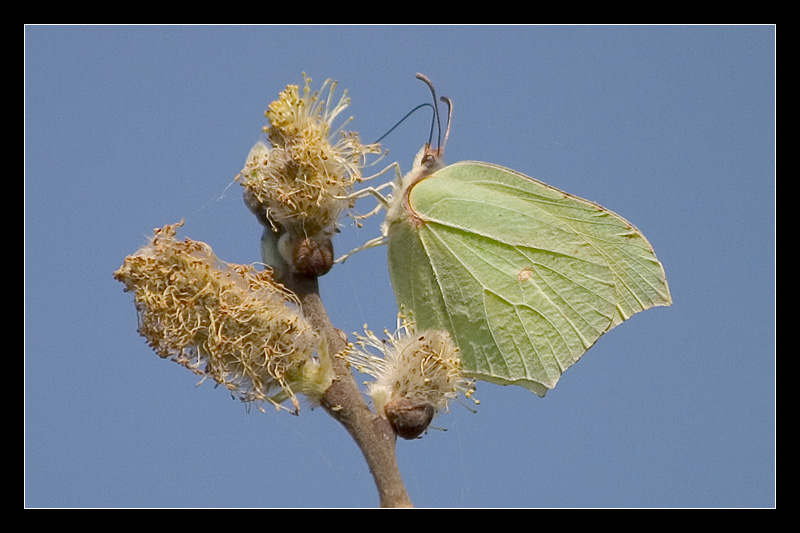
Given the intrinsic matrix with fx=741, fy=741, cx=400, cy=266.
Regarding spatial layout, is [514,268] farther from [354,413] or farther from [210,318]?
[210,318]

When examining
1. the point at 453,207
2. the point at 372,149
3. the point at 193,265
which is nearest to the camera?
the point at 193,265

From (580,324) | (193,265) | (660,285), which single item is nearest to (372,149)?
(193,265)

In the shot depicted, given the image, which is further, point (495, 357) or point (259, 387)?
point (495, 357)

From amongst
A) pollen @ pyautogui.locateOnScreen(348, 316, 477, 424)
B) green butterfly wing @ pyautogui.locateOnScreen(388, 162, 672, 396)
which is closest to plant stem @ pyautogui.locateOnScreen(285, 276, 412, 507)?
pollen @ pyautogui.locateOnScreen(348, 316, 477, 424)

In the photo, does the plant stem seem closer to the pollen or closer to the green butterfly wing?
the pollen

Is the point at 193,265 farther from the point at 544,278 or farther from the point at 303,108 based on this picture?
the point at 544,278

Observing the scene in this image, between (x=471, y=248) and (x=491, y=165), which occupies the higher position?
(x=491, y=165)
